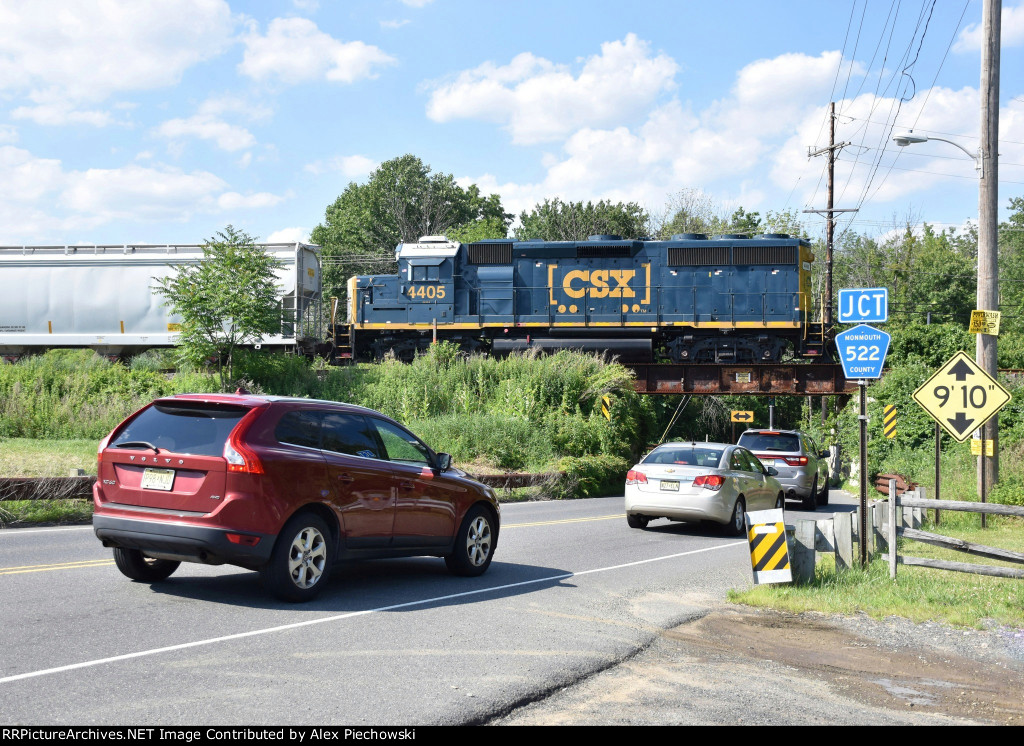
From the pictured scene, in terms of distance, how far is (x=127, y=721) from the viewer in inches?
183

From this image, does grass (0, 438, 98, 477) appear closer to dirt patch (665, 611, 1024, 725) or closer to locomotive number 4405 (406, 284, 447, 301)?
dirt patch (665, 611, 1024, 725)

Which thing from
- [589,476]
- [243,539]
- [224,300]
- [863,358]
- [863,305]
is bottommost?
[589,476]

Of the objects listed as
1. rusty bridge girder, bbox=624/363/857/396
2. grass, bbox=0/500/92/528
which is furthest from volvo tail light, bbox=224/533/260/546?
rusty bridge girder, bbox=624/363/857/396

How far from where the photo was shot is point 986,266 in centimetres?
1598

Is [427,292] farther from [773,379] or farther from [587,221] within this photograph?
[587,221]

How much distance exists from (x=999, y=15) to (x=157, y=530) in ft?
53.1

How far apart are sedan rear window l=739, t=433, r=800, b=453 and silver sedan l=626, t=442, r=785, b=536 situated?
238 inches

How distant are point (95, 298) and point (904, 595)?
29401 mm

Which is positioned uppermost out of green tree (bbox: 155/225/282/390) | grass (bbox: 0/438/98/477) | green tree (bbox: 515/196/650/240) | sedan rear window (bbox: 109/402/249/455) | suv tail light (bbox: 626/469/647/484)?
green tree (bbox: 515/196/650/240)

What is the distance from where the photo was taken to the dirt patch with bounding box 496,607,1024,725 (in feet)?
17.3

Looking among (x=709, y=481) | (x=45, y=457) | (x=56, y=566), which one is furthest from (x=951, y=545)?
(x=45, y=457)

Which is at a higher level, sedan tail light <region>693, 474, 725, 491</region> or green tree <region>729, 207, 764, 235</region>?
green tree <region>729, 207, 764, 235</region>

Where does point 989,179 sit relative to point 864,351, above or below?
above

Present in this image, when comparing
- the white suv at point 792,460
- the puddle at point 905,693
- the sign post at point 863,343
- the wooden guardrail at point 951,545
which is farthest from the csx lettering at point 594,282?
the puddle at point 905,693
